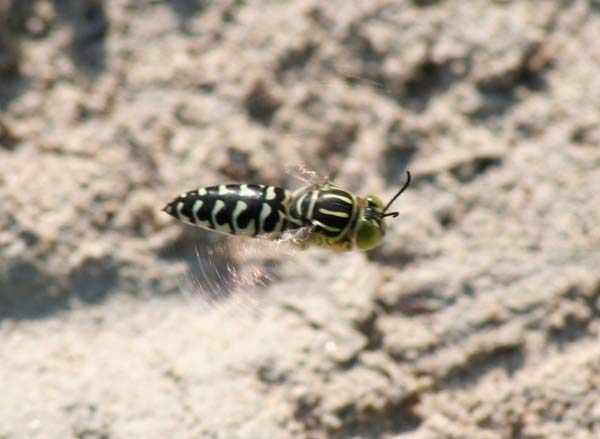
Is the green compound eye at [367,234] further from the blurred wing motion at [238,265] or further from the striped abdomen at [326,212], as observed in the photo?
the blurred wing motion at [238,265]

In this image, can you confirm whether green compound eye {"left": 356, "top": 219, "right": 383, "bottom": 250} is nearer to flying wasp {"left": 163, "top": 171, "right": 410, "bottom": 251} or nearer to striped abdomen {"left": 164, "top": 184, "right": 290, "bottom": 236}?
flying wasp {"left": 163, "top": 171, "right": 410, "bottom": 251}

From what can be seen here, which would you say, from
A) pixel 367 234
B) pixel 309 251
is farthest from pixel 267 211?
pixel 309 251

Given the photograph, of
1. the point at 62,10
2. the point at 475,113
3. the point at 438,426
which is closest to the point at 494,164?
the point at 475,113

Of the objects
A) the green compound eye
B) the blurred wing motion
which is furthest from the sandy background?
the green compound eye

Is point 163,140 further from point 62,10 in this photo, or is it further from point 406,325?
point 406,325

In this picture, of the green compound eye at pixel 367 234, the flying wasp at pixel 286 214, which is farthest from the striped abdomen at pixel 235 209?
the green compound eye at pixel 367 234

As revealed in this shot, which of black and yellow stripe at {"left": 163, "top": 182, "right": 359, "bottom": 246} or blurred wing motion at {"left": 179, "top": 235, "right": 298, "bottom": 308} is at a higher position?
black and yellow stripe at {"left": 163, "top": 182, "right": 359, "bottom": 246}

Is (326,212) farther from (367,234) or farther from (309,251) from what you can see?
(309,251)
